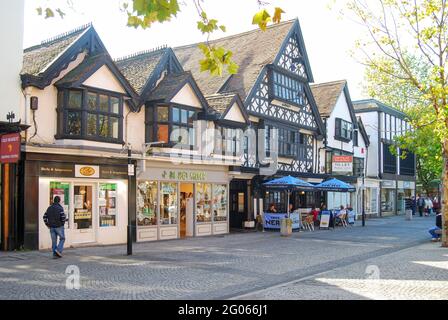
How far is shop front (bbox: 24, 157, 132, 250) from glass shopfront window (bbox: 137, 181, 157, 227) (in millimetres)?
766

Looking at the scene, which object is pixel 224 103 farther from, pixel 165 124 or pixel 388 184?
pixel 388 184

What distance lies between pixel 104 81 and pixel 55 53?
1911 millimetres

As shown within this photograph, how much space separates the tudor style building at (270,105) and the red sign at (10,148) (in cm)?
1140

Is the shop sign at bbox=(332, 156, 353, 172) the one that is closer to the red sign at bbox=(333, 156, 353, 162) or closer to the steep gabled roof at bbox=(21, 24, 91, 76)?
the red sign at bbox=(333, 156, 353, 162)

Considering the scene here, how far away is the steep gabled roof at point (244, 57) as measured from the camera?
26.8 m

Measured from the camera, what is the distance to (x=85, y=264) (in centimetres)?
1340

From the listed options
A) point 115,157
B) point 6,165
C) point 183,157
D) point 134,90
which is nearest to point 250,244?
point 183,157

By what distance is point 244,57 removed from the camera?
95.0ft

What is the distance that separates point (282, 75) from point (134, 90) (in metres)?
11.7

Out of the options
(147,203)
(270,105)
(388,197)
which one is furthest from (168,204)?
(388,197)

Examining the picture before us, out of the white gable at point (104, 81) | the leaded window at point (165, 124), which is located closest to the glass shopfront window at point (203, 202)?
the leaded window at point (165, 124)

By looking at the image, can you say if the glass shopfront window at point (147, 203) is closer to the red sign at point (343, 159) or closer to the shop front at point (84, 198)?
the shop front at point (84, 198)

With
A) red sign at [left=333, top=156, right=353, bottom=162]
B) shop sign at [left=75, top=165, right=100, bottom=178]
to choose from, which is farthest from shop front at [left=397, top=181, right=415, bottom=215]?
shop sign at [left=75, top=165, right=100, bottom=178]

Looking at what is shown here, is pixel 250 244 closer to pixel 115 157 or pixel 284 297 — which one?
pixel 115 157
